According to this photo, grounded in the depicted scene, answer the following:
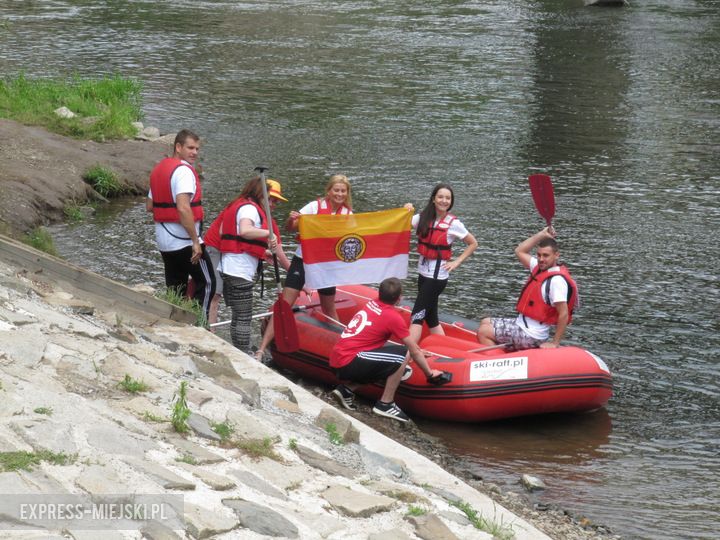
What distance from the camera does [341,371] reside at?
31.4ft

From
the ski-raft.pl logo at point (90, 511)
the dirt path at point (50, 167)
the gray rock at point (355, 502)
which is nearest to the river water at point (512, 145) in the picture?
the dirt path at point (50, 167)

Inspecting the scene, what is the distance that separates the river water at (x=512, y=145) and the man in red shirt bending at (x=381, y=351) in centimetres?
52

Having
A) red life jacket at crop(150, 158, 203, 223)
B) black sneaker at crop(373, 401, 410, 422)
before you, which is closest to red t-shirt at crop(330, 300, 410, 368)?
black sneaker at crop(373, 401, 410, 422)

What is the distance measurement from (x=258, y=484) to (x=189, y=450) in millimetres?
454

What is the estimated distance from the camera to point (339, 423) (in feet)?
25.1

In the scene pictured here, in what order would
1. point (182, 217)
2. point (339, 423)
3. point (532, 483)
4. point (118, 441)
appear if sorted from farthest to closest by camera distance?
point (182, 217) → point (532, 483) → point (339, 423) → point (118, 441)

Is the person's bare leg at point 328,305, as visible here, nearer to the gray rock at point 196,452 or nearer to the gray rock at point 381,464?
the gray rock at point 381,464

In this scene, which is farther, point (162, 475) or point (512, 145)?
point (512, 145)

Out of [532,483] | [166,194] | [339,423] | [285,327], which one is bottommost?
[532,483]

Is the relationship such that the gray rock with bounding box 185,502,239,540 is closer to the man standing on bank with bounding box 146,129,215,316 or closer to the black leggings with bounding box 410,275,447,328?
the man standing on bank with bounding box 146,129,215,316

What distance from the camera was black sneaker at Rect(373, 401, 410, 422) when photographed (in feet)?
31.6

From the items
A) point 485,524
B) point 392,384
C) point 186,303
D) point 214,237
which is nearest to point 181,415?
point 485,524

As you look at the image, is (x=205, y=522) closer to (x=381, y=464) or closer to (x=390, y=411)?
(x=381, y=464)

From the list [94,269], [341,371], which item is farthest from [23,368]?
[94,269]
